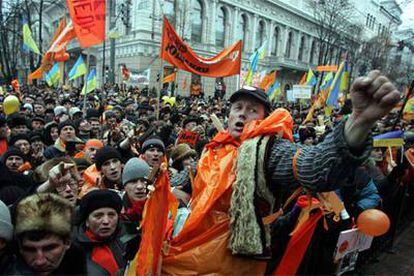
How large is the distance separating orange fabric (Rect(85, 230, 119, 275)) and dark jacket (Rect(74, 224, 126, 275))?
17mm

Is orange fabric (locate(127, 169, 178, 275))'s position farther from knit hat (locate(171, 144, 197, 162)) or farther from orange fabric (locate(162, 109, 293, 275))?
knit hat (locate(171, 144, 197, 162))

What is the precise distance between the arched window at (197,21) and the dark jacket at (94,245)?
31.6 meters

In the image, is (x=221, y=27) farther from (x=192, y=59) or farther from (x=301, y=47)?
(x=192, y=59)

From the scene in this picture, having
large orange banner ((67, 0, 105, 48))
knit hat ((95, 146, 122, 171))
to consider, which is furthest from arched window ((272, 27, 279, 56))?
knit hat ((95, 146, 122, 171))

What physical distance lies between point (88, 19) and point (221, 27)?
97.3ft

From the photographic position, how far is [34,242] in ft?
→ 5.72

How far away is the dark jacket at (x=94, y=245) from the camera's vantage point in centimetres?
227

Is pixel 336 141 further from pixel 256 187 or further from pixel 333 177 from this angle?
pixel 256 187

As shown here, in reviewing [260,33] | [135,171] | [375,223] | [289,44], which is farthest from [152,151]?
[289,44]

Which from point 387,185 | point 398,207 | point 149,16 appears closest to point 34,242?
point 387,185

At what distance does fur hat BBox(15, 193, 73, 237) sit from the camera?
68.5 inches

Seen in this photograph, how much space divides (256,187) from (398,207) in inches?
171

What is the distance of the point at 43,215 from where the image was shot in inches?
69.7

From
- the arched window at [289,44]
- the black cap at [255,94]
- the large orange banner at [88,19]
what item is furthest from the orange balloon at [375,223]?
the arched window at [289,44]
